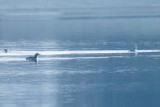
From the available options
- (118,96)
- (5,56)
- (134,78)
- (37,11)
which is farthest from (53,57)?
(37,11)

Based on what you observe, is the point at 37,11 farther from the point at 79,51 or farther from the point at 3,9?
the point at 79,51

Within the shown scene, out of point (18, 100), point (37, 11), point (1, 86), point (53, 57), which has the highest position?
point (37, 11)

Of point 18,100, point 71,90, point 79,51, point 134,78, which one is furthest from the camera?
point 79,51

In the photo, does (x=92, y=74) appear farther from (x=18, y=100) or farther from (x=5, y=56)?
(x=5, y=56)

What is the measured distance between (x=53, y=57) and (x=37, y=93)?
8.99 m

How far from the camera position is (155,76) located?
27.4 m

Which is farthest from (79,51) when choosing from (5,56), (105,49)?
(5,56)

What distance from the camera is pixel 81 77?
89.2 ft

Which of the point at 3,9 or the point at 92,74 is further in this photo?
the point at 3,9

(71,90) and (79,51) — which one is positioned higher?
(79,51)

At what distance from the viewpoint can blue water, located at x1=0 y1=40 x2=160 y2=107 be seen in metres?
23.0

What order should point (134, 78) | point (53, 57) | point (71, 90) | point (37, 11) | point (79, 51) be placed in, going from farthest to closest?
point (37, 11) → point (79, 51) → point (53, 57) → point (134, 78) → point (71, 90)

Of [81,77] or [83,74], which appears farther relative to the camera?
[83,74]

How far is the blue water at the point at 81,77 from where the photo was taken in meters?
23.0
